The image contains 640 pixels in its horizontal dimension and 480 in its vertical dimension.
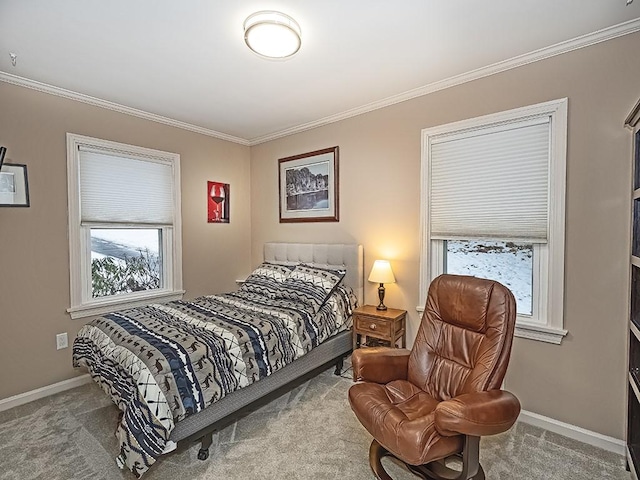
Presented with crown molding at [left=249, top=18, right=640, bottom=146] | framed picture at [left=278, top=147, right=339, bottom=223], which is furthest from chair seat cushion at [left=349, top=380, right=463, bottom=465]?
crown molding at [left=249, top=18, right=640, bottom=146]

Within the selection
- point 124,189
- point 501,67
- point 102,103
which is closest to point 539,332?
point 501,67

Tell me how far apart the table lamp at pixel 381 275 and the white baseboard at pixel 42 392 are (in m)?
2.83

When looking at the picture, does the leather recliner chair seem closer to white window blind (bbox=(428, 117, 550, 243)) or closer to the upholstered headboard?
white window blind (bbox=(428, 117, 550, 243))

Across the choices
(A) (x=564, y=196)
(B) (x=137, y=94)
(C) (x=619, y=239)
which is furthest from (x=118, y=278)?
(C) (x=619, y=239)

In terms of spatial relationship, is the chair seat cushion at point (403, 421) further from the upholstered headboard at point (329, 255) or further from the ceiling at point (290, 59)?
the ceiling at point (290, 59)

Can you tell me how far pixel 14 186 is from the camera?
2691mm

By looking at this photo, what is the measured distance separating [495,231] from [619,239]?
72 centimetres

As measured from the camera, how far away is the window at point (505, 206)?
233 centimetres

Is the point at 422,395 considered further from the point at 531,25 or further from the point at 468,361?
the point at 531,25

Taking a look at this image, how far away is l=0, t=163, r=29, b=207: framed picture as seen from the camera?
2.63 meters

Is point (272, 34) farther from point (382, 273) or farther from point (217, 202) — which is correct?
point (217, 202)

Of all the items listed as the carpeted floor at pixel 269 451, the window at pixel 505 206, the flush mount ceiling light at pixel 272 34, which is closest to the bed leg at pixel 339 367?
the carpeted floor at pixel 269 451

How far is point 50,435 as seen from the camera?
2.28m

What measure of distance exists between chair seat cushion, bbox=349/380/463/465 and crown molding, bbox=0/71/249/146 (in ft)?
10.8
